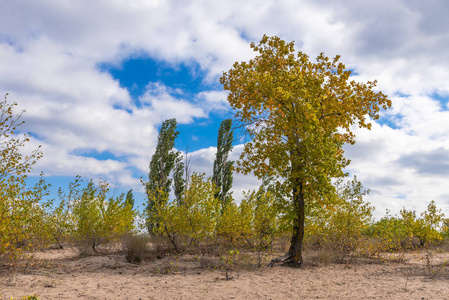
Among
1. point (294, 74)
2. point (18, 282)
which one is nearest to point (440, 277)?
point (294, 74)

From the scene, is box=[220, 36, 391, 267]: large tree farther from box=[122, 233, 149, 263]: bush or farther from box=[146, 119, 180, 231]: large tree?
box=[146, 119, 180, 231]: large tree

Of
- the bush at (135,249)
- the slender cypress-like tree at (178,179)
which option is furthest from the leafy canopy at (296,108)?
the slender cypress-like tree at (178,179)

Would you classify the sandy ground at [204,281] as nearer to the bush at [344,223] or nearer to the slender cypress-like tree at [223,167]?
the bush at [344,223]

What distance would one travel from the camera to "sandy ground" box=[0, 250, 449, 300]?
7.71 meters

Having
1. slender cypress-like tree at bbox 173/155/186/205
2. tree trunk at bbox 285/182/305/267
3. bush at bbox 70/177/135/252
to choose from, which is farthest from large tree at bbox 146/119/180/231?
tree trunk at bbox 285/182/305/267

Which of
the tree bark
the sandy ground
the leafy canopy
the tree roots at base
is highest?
the leafy canopy

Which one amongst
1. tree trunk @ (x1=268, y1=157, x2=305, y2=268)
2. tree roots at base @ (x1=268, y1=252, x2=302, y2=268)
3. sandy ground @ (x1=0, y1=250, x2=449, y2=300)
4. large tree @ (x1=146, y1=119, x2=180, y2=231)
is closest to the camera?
sandy ground @ (x1=0, y1=250, x2=449, y2=300)

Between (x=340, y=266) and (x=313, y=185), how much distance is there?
3.29 metres

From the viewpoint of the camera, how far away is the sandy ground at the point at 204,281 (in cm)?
771

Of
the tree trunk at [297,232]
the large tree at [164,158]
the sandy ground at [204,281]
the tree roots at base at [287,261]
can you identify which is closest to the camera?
the sandy ground at [204,281]

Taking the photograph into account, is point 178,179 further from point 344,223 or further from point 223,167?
point 344,223

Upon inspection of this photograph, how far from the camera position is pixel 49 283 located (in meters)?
8.51

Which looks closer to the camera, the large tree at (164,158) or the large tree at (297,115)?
the large tree at (297,115)

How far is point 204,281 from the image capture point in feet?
30.1
